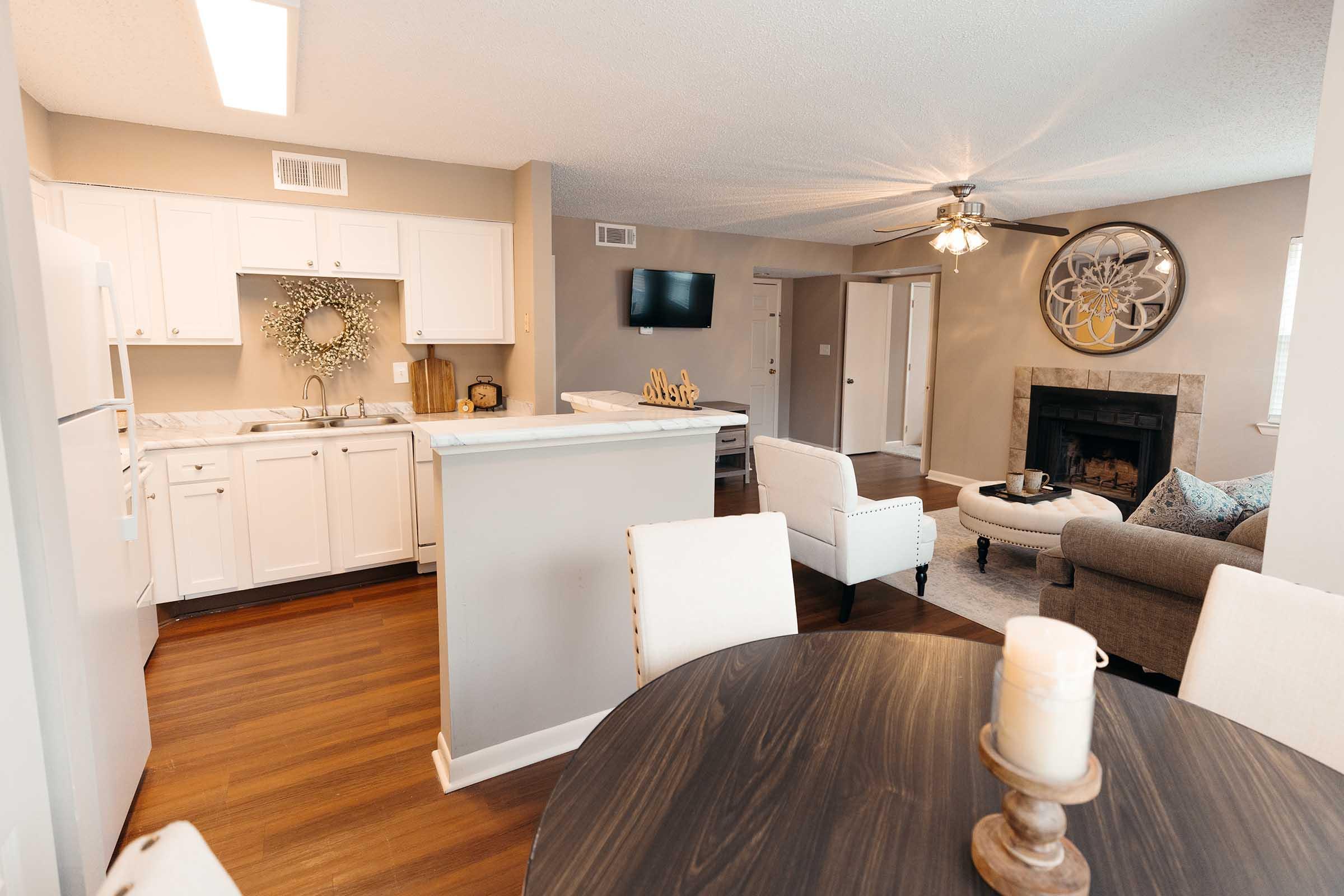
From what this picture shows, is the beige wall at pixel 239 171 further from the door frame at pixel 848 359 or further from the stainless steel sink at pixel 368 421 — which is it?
the door frame at pixel 848 359

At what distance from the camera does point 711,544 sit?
158 centimetres

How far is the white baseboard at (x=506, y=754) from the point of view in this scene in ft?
7.11

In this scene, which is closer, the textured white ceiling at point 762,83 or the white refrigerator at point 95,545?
the white refrigerator at point 95,545

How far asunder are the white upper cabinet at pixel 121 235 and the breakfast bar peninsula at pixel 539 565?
7.89ft

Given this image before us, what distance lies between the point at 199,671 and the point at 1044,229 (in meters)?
5.64

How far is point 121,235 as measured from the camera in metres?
3.41

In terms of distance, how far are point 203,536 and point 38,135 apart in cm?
201

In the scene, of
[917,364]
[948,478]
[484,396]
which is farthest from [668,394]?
[917,364]

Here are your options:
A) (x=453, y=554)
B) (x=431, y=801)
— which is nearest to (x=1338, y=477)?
(x=453, y=554)

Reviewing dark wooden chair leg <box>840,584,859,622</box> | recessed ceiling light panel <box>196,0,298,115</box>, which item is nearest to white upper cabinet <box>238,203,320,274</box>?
recessed ceiling light panel <box>196,0,298,115</box>

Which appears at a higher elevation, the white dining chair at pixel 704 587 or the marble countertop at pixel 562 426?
the marble countertop at pixel 562 426

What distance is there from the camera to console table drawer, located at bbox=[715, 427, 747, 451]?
654cm

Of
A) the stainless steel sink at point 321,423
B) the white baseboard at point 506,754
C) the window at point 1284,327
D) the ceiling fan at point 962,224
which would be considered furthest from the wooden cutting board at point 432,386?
the window at point 1284,327

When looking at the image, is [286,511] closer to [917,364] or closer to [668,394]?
[668,394]
